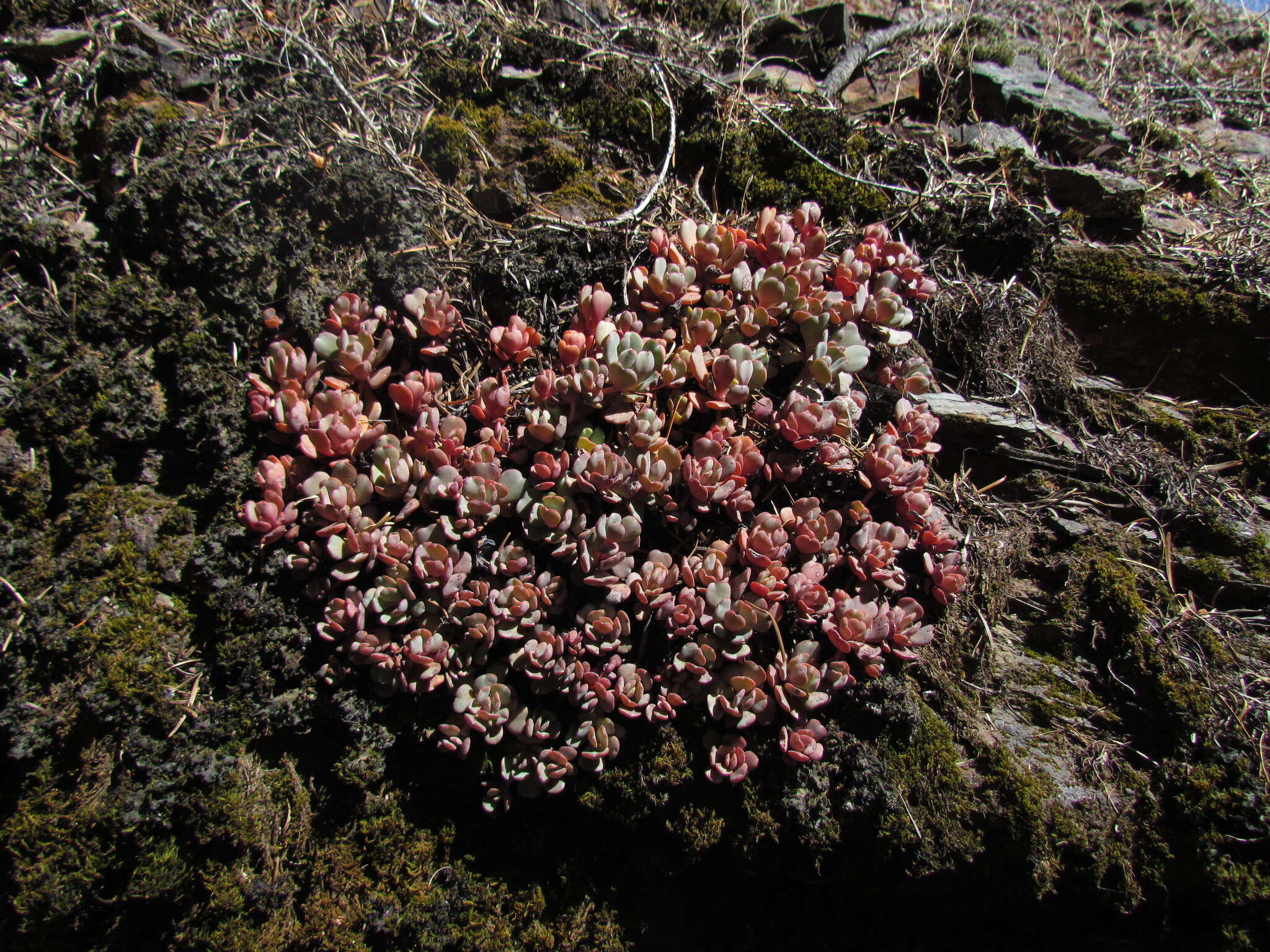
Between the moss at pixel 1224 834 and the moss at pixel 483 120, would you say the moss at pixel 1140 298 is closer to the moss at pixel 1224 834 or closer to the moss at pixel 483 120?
the moss at pixel 1224 834

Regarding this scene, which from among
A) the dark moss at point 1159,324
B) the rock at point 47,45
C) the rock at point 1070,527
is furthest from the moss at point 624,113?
the rock at point 1070,527

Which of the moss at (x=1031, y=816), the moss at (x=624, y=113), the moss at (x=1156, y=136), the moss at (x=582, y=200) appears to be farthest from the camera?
the moss at (x=1156, y=136)

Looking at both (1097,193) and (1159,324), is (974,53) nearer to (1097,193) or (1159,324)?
(1097,193)

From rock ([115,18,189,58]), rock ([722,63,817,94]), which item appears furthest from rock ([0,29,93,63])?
rock ([722,63,817,94])

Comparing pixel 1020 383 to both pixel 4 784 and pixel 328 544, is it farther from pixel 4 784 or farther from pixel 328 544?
pixel 4 784

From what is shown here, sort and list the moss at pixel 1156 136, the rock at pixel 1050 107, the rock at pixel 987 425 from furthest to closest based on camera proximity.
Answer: the moss at pixel 1156 136, the rock at pixel 1050 107, the rock at pixel 987 425

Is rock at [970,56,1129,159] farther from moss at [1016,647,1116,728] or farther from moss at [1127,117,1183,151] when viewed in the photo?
moss at [1016,647,1116,728]
